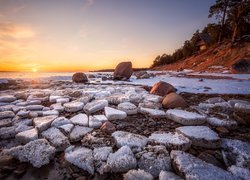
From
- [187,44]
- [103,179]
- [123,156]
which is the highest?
[187,44]

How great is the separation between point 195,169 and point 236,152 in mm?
588

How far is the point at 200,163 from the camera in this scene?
1.44 metres

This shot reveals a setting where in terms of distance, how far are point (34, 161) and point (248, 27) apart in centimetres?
3116

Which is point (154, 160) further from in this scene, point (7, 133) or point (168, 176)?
point (7, 133)

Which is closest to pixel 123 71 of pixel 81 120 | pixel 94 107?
pixel 94 107

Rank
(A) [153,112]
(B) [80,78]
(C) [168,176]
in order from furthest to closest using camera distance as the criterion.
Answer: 1. (B) [80,78]
2. (A) [153,112]
3. (C) [168,176]

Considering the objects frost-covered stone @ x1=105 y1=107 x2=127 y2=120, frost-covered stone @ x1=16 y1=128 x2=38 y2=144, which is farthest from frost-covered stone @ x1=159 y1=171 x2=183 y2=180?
frost-covered stone @ x1=16 y1=128 x2=38 y2=144

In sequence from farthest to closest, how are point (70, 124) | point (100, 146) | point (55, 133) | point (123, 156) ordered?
point (70, 124), point (55, 133), point (100, 146), point (123, 156)

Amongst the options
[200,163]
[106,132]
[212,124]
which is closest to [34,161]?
[106,132]

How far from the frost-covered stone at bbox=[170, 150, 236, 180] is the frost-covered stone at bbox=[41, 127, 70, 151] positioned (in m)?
1.17

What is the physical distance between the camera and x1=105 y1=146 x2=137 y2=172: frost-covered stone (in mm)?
1464

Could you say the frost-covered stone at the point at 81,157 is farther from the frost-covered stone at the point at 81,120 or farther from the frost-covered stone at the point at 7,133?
the frost-covered stone at the point at 7,133

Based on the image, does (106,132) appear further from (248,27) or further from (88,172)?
(248,27)

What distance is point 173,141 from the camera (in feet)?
5.78
